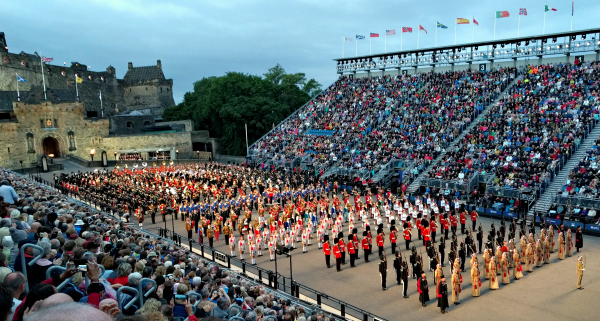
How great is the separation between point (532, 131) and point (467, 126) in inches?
207

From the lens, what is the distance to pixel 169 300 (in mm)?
5438

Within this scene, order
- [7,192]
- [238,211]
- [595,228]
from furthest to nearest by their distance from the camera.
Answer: [238,211]
[595,228]
[7,192]

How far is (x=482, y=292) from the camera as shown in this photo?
1265 cm

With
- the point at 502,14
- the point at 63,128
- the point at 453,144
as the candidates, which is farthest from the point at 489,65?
the point at 63,128

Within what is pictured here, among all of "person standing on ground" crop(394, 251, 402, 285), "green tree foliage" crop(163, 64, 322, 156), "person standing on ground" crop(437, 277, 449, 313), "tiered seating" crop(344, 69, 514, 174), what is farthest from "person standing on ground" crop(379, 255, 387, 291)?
"green tree foliage" crop(163, 64, 322, 156)

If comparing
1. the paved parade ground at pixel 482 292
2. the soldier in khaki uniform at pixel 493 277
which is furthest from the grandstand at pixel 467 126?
the soldier in khaki uniform at pixel 493 277

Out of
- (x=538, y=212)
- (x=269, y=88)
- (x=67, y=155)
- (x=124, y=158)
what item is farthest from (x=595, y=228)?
(x=67, y=155)

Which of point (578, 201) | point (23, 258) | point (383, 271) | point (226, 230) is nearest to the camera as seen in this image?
point (23, 258)

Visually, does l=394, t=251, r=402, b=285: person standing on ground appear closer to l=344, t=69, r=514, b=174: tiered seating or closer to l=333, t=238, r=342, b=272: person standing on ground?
l=333, t=238, r=342, b=272: person standing on ground

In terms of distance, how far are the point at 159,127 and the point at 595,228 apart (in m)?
47.4

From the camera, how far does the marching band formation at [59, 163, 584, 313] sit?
44.0ft

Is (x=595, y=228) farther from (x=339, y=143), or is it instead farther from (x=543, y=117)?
(x=339, y=143)

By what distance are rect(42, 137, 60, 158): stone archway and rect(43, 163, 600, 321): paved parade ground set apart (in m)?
41.8

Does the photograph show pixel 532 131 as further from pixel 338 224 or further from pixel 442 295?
pixel 442 295
